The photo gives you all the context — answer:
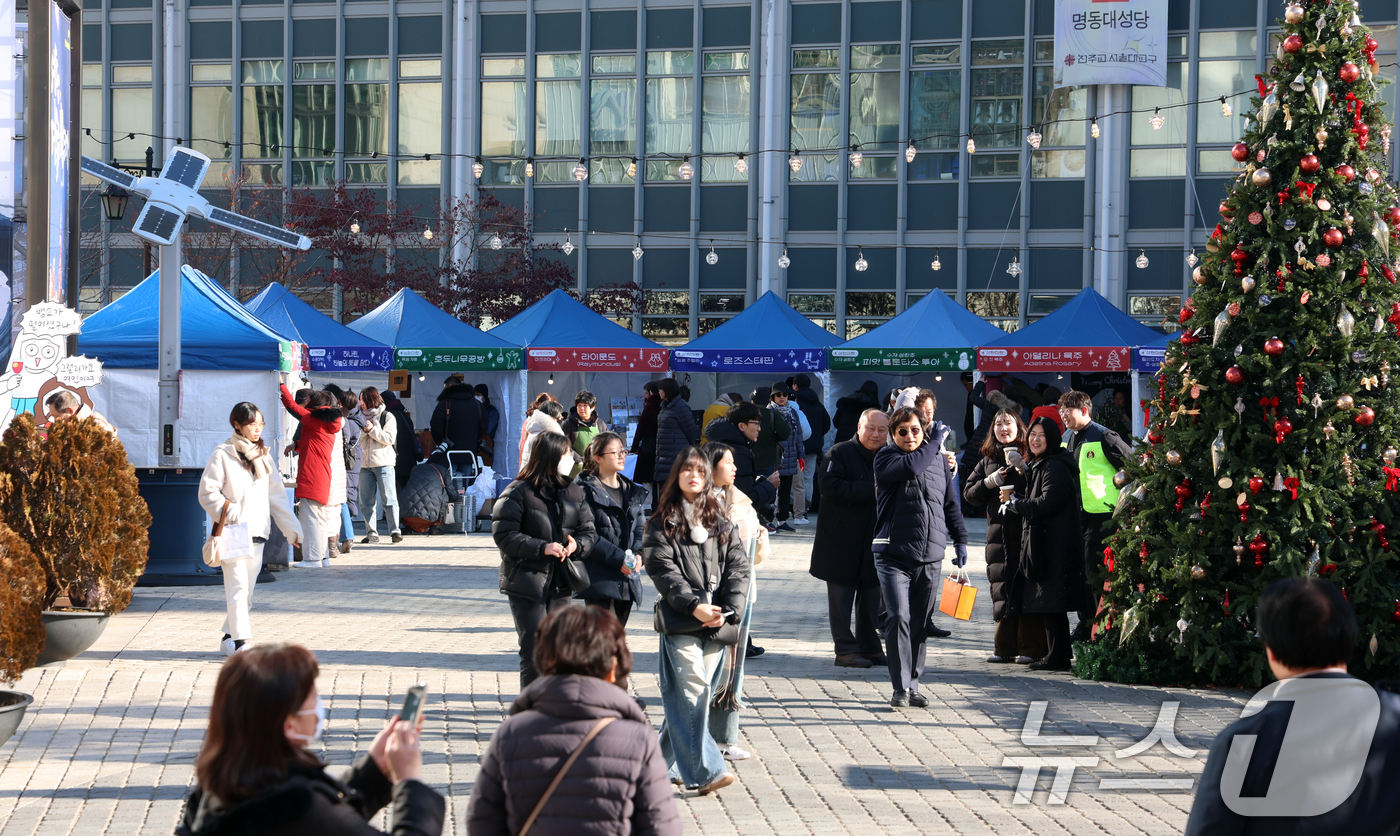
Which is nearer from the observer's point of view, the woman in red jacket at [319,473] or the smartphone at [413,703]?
the smartphone at [413,703]

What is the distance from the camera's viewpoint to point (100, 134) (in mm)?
35188

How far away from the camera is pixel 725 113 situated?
111ft

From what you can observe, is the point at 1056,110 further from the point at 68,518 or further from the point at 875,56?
the point at 68,518

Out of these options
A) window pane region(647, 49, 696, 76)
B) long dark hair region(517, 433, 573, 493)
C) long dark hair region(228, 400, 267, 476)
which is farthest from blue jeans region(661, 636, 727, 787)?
window pane region(647, 49, 696, 76)

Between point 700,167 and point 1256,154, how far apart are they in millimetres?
25621

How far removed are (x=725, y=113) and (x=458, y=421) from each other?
600 inches

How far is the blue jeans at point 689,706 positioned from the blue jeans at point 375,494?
11787mm

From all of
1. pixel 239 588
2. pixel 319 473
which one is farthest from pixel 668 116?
pixel 239 588

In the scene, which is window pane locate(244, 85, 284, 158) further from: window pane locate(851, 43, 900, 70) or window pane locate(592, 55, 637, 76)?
window pane locate(851, 43, 900, 70)

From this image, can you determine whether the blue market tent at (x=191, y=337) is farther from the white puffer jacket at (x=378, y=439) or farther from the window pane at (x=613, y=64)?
the window pane at (x=613, y=64)

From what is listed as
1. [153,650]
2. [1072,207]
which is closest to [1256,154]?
[153,650]

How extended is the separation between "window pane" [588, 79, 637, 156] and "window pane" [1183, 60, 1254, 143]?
12.3 metres

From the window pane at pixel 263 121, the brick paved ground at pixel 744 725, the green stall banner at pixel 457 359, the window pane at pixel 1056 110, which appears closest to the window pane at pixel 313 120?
the window pane at pixel 263 121

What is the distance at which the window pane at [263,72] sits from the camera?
35094mm
